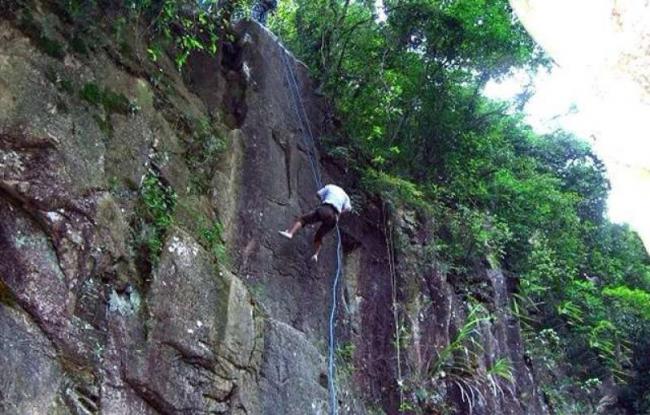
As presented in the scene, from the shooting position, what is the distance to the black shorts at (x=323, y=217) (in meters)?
7.71

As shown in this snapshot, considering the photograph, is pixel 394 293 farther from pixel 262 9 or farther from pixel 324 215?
pixel 262 9

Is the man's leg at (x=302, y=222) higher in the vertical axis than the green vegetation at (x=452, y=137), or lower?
lower

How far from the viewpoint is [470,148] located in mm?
10992

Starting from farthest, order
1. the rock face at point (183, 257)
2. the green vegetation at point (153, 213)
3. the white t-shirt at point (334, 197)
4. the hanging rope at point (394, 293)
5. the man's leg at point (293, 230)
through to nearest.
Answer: the hanging rope at point (394, 293)
the white t-shirt at point (334, 197)
the man's leg at point (293, 230)
the green vegetation at point (153, 213)
the rock face at point (183, 257)

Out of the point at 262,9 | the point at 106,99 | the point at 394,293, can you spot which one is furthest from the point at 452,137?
the point at 106,99

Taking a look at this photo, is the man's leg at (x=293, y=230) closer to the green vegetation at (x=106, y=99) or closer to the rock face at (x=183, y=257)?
the rock face at (x=183, y=257)

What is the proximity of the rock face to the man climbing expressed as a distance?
22 centimetres

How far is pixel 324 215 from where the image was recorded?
7.70 metres

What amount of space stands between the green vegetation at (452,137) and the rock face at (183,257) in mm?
710

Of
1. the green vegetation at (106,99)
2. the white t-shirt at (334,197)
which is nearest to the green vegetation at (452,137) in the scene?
the white t-shirt at (334,197)

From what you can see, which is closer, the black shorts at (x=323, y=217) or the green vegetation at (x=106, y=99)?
the green vegetation at (x=106, y=99)

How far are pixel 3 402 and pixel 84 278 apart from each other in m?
1.11

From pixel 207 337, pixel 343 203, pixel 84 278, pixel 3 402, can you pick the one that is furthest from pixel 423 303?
pixel 3 402

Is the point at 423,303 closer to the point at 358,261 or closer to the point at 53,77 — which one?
the point at 358,261
